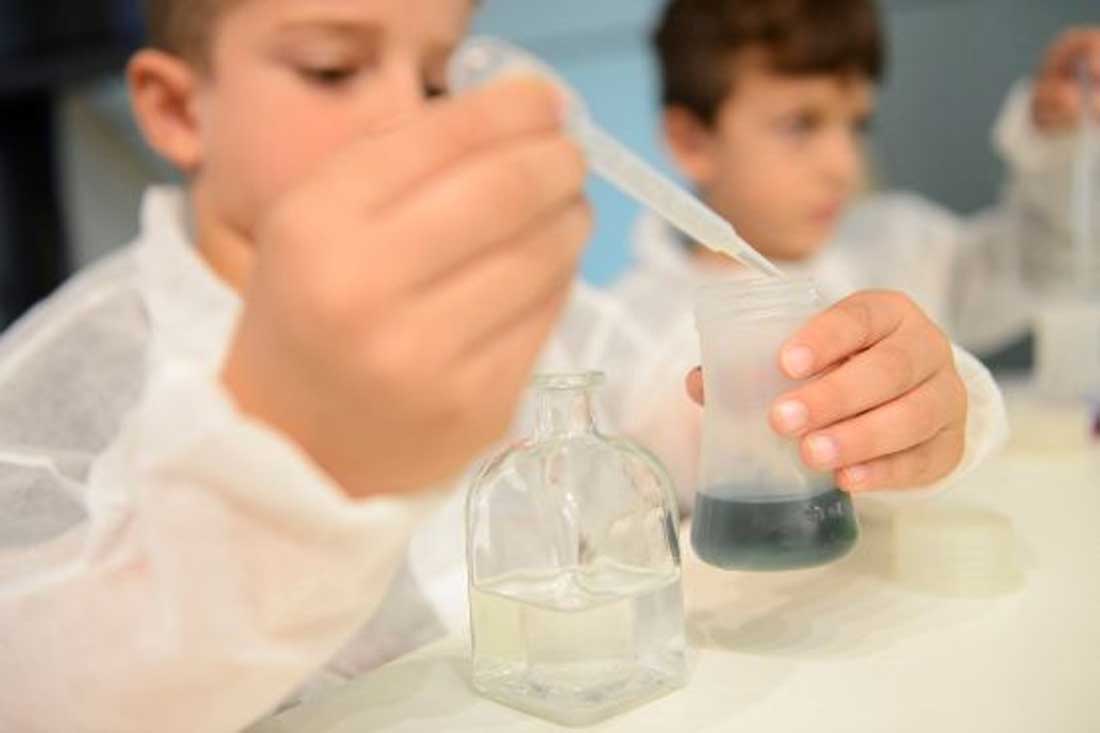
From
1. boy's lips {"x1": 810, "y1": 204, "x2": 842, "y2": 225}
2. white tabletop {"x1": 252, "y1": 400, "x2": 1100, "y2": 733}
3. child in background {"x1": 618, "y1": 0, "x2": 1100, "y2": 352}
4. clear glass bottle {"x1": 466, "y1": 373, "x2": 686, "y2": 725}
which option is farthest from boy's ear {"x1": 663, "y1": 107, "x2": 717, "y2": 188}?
clear glass bottle {"x1": 466, "y1": 373, "x2": 686, "y2": 725}

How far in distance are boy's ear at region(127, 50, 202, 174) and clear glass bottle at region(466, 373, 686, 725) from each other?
39cm

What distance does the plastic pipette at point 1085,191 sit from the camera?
1156 millimetres

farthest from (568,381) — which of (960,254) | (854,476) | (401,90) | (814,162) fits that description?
(960,254)

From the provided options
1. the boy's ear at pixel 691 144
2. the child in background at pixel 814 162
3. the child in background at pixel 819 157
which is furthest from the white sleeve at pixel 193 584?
the boy's ear at pixel 691 144

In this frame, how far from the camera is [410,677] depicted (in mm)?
479

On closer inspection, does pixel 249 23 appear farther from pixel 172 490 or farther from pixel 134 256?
pixel 172 490

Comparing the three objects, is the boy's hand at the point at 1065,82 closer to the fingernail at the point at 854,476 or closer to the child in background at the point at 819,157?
the child in background at the point at 819,157

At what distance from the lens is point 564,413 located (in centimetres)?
47

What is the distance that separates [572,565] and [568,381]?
0.08 m

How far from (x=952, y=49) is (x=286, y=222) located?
1412 millimetres

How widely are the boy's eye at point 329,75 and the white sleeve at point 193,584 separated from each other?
291 mm

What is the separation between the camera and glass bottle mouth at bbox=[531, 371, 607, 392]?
463 millimetres

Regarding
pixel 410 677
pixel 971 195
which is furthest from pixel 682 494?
pixel 971 195

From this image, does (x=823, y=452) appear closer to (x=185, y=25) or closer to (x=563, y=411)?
(x=563, y=411)
